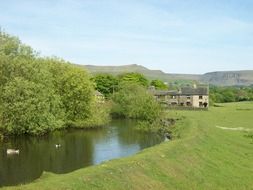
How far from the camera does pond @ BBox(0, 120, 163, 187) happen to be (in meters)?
38.6


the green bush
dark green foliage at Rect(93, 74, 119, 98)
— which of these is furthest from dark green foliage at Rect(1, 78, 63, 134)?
dark green foliage at Rect(93, 74, 119, 98)

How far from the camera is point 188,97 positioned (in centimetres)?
13838

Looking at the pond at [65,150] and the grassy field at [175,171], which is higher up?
the grassy field at [175,171]

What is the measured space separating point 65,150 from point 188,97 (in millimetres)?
93003

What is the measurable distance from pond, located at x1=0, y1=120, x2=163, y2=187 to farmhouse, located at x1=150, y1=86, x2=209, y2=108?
66.4 meters

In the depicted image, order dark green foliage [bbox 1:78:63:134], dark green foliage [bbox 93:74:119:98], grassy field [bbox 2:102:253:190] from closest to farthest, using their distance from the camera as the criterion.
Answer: grassy field [bbox 2:102:253:190] → dark green foliage [bbox 1:78:63:134] → dark green foliage [bbox 93:74:119:98]

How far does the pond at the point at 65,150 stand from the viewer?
127ft

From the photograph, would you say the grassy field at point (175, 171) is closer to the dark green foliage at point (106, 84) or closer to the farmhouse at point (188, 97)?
the farmhouse at point (188, 97)

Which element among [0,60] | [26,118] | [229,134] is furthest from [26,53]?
[229,134]

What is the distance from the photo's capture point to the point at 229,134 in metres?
57.0

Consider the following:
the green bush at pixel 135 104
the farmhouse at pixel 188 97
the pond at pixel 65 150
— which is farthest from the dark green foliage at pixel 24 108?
the farmhouse at pixel 188 97

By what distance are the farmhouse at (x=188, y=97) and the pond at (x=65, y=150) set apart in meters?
66.4

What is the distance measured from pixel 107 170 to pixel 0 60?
37.3 metres

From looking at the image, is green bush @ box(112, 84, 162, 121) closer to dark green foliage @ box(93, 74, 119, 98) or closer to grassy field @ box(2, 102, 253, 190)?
dark green foliage @ box(93, 74, 119, 98)
